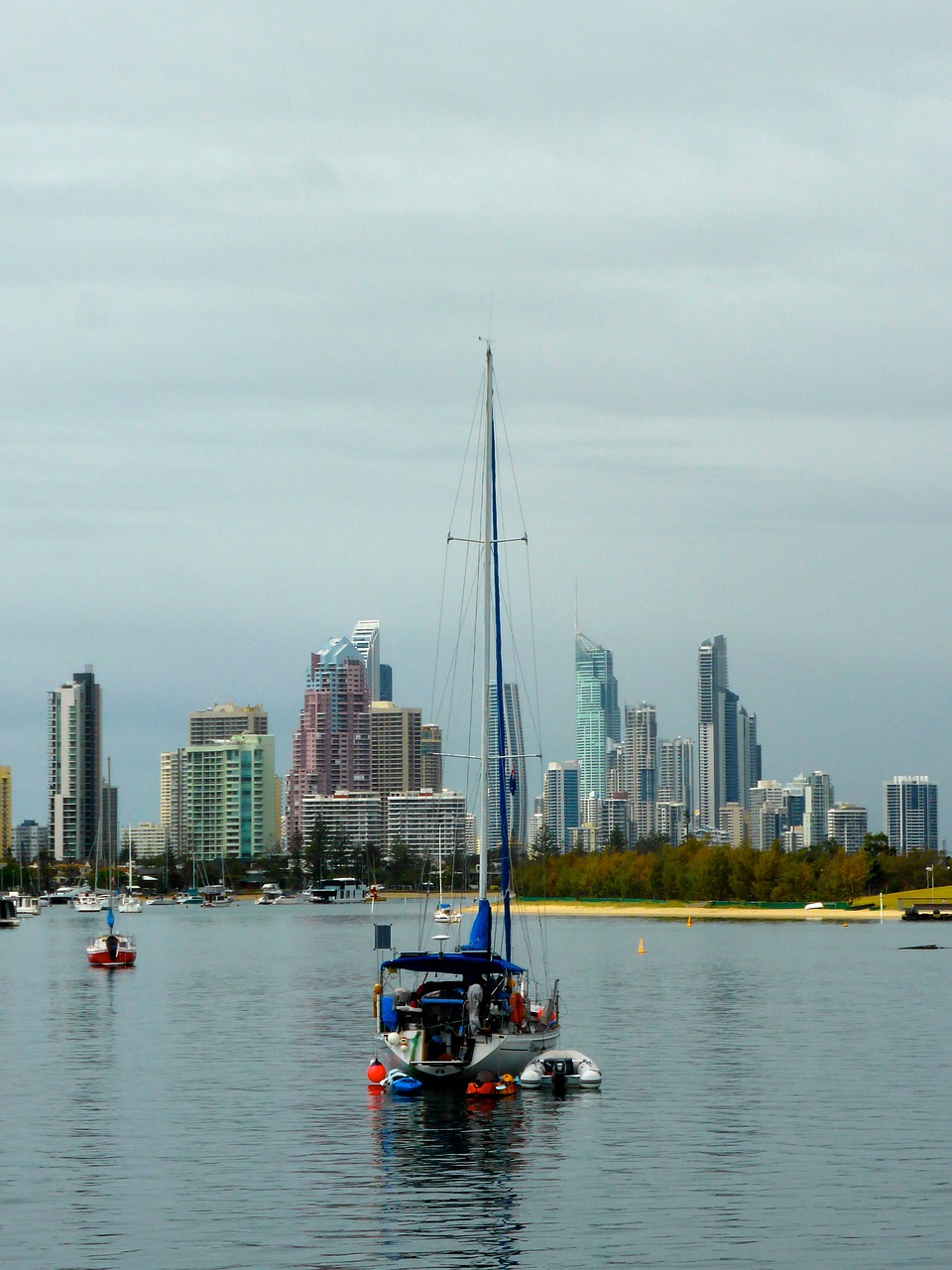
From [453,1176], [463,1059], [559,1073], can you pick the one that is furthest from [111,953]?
[453,1176]

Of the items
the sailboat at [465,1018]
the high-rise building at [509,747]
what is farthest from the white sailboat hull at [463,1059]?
the high-rise building at [509,747]

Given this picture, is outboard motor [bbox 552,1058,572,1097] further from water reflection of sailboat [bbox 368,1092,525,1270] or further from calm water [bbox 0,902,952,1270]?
water reflection of sailboat [bbox 368,1092,525,1270]

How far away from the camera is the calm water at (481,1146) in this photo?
130 feet

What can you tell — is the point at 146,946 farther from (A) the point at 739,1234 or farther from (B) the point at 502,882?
(A) the point at 739,1234

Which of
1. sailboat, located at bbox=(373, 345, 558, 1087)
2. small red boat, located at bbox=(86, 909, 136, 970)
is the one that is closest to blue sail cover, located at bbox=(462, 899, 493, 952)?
sailboat, located at bbox=(373, 345, 558, 1087)

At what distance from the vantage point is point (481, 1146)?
52000mm

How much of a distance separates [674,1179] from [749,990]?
69.1m

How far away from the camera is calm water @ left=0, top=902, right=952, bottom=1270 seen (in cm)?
3959

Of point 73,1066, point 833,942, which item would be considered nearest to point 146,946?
point 833,942

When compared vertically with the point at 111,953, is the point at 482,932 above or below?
above

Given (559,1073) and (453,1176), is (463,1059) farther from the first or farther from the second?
(453,1176)

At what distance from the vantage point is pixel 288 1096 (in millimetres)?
63781

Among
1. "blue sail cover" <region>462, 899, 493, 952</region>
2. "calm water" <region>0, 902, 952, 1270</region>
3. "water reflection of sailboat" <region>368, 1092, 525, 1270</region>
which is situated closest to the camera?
"water reflection of sailboat" <region>368, 1092, 525, 1270</region>

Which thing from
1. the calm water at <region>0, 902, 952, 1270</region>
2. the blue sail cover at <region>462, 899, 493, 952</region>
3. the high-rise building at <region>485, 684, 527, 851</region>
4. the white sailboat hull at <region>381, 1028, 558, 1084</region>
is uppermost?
the high-rise building at <region>485, 684, 527, 851</region>
